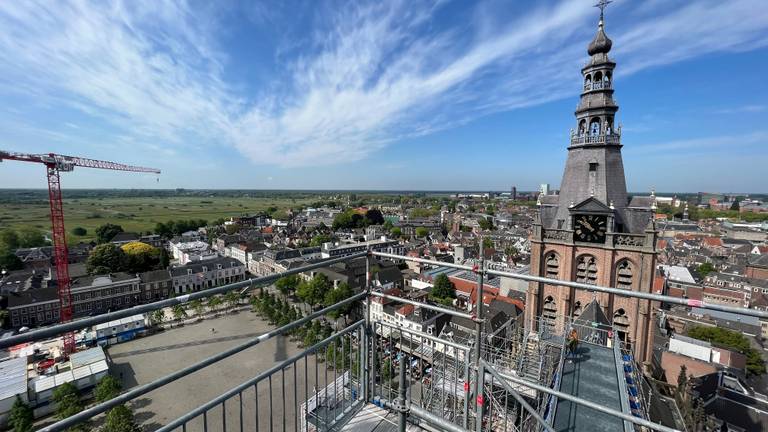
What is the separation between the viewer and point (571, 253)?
13.0 m

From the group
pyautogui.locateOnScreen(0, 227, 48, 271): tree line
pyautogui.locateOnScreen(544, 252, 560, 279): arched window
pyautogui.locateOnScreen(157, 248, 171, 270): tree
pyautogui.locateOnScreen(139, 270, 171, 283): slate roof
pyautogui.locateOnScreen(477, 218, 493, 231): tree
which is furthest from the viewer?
pyautogui.locateOnScreen(477, 218, 493, 231): tree

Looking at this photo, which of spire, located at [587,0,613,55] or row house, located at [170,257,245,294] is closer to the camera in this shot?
spire, located at [587,0,613,55]

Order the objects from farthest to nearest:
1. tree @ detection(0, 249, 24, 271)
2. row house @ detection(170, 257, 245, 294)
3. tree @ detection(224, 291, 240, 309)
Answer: tree @ detection(0, 249, 24, 271) < row house @ detection(170, 257, 245, 294) < tree @ detection(224, 291, 240, 309)

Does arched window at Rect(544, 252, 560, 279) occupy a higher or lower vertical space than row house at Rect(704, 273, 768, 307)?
higher

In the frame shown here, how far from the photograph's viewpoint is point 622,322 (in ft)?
40.1

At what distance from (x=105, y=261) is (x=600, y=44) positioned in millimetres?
53090

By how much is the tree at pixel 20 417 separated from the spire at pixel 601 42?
94.6 feet

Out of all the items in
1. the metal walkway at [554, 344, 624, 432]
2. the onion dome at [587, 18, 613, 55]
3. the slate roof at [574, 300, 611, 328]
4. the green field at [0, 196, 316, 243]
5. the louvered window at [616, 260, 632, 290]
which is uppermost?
the onion dome at [587, 18, 613, 55]

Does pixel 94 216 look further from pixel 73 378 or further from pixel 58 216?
pixel 73 378

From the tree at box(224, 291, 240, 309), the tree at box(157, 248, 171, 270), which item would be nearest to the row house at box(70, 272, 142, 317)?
the tree at box(224, 291, 240, 309)

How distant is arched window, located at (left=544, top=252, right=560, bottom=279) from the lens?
1358 centimetres

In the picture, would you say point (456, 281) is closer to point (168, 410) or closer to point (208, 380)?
point (208, 380)

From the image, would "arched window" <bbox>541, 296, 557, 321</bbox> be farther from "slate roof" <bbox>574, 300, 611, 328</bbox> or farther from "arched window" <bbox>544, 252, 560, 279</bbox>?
"slate roof" <bbox>574, 300, 611, 328</bbox>

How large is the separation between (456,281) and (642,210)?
952 inches
